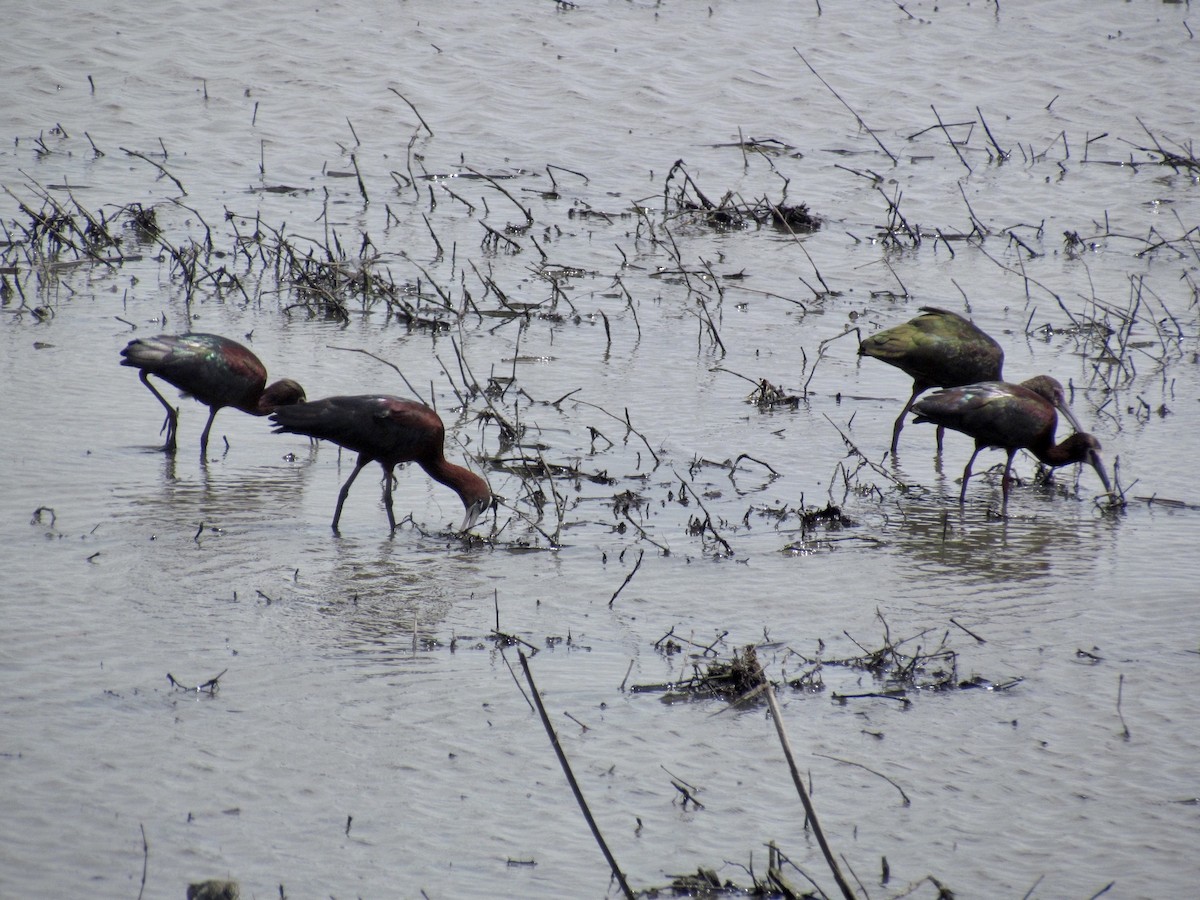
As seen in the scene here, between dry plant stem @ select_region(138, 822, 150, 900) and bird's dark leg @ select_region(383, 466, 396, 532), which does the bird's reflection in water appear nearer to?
bird's dark leg @ select_region(383, 466, 396, 532)

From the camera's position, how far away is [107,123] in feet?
42.4

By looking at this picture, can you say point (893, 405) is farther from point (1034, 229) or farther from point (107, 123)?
point (107, 123)

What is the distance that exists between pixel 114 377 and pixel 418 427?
2296 millimetres

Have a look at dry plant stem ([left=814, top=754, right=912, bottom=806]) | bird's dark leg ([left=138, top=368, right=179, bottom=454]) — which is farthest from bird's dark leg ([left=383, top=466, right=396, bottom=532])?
dry plant stem ([left=814, top=754, right=912, bottom=806])

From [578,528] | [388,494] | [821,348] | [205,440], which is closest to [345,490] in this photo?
[388,494]

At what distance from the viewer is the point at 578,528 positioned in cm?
621

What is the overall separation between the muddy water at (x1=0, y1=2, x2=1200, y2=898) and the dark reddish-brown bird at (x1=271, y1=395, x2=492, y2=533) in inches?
9.1

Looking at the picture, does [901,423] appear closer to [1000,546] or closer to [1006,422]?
[1006,422]

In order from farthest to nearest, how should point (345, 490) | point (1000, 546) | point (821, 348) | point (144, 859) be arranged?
1. point (821, 348)
2. point (1000, 546)
3. point (345, 490)
4. point (144, 859)

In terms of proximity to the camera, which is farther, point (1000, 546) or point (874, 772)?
point (1000, 546)

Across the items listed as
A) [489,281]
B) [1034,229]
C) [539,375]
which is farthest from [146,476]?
[1034,229]

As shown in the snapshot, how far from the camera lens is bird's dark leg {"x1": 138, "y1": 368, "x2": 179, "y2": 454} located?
7033mm

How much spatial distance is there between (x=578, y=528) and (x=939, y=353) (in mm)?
2620

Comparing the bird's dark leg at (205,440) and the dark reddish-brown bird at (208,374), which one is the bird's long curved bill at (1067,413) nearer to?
the dark reddish-brown bird at (208,374)
